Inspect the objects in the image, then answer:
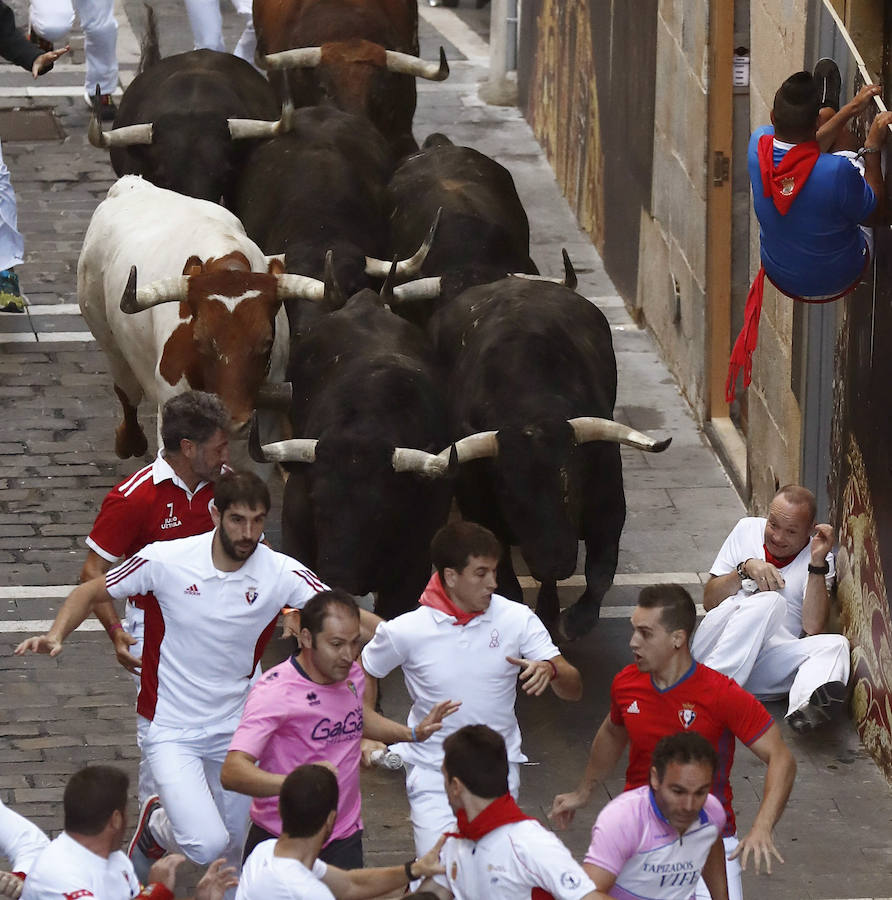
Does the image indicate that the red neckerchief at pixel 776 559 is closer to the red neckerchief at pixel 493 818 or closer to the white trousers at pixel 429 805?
the white trousers at pixel 429 805

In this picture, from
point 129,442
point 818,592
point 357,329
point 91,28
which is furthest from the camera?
point 91,28

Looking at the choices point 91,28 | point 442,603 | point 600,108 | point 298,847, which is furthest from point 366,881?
point 91,28

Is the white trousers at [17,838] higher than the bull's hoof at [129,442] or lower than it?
higher

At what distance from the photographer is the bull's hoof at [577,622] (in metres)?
10.6

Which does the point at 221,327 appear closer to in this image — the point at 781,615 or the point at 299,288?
the point at 299,288

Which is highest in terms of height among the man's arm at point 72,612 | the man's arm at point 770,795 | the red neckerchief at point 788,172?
the red neckerchief at point 788,172

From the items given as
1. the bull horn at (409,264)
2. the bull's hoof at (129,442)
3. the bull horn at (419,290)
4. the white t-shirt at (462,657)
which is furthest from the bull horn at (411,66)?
the white t-shirt at (462,657)

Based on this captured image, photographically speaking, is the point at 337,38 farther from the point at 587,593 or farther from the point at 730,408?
the point at 587,593

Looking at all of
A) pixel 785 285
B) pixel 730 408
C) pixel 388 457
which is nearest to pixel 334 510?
pixel 388 457

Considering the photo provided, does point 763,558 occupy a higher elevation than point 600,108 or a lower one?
higher

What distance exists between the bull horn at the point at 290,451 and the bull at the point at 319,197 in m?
2.15

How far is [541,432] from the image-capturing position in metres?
9.95

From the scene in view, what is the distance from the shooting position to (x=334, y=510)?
9.79 metres

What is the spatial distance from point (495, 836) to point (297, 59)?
9.82 metres
